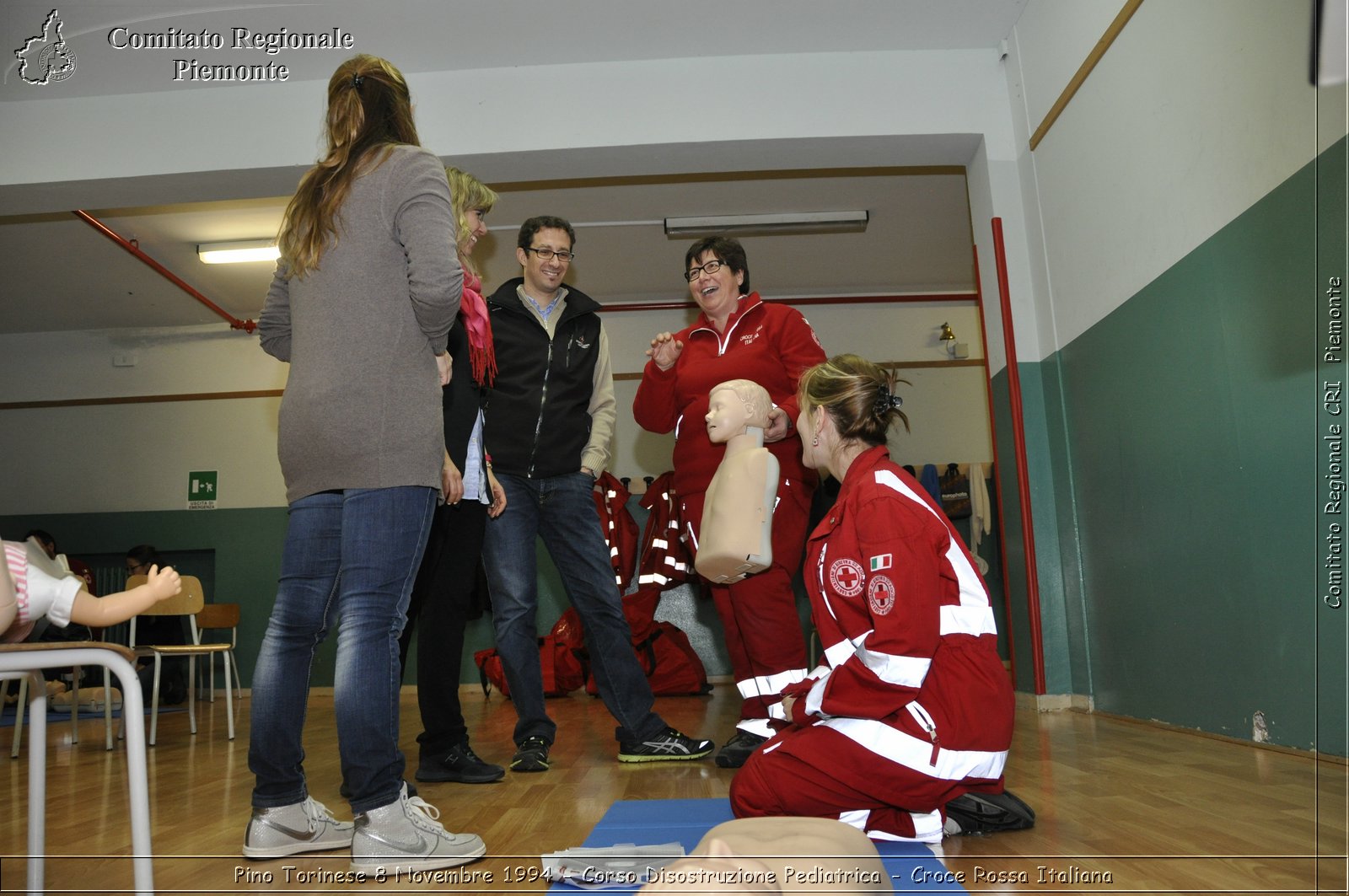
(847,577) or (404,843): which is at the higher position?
(847,577)

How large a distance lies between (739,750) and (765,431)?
975mm

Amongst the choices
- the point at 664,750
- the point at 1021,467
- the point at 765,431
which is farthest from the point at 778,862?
the point at 1021,467

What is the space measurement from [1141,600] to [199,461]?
736cm

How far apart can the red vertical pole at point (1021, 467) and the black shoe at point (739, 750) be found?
5.84 feet

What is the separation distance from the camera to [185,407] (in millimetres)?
8258

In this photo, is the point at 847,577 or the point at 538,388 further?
the point at 538,388

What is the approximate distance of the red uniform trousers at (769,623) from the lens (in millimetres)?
2947

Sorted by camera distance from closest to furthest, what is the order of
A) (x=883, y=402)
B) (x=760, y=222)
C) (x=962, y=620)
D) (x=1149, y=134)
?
(x=962, y=620), (x=883, y=402), (x=1149, y=134), (x=760, y=222)

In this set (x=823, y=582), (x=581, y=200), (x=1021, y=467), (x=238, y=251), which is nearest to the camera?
(x=823, y=582)

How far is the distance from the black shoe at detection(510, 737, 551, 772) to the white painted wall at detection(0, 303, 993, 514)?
15.9 feet

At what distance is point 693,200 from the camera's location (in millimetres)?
6148

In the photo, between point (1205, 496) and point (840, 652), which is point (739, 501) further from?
point (1205, 496)

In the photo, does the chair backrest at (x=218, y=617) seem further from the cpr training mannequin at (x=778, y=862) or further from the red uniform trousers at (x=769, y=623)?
the cpr training mannequin at (x=778, y=862)

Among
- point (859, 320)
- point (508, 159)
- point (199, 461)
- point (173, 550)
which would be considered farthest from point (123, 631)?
point (859, 320)
